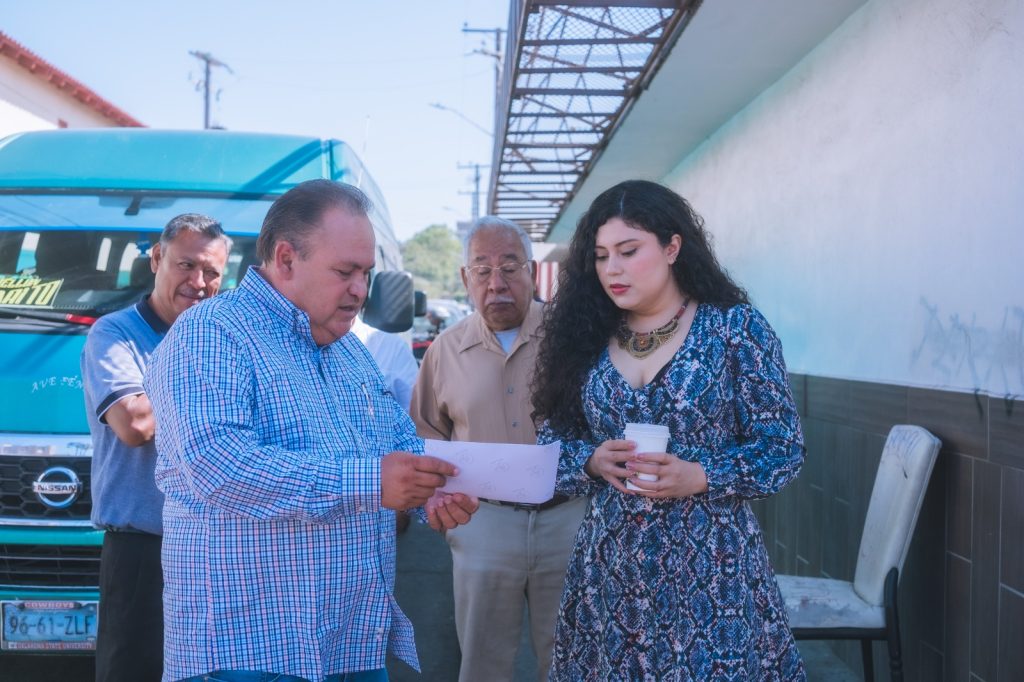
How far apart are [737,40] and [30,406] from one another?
4.17 m

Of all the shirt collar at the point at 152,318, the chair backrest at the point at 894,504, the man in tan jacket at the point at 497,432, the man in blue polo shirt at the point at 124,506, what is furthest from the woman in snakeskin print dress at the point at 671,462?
the shirt collar at the point at 152,318

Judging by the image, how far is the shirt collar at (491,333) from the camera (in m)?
3.32

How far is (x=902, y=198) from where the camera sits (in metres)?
3.90

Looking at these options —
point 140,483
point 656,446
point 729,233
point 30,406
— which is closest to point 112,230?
point 30,406

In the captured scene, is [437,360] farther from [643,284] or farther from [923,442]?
[923,442]

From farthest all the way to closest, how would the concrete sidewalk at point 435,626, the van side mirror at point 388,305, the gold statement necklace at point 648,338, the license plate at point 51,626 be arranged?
the van side mirror at point 388,305
the concrete sidewalk at point 435,626
the license plate at point 51,626
the gold statement necklace at point 648,338

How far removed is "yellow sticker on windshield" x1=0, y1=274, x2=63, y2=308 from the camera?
13.7 ft

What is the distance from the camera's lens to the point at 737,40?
5.07 meters

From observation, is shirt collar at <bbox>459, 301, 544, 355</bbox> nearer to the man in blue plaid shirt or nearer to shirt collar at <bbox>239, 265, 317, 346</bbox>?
the man in blue plaid shirt

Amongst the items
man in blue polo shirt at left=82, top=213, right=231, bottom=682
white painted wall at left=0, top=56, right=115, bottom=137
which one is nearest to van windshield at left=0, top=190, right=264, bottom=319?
man in blue polo shirt at left=82, top=213, right=231, bottom=682

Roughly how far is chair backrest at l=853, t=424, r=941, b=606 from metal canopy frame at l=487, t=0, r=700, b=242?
2.47m

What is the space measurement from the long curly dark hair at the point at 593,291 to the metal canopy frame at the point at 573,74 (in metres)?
2.32

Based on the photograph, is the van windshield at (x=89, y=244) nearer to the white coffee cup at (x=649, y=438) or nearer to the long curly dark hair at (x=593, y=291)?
the long curly dark hair at (x=593, y=291)

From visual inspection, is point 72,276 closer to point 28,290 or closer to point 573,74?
point 28,290
